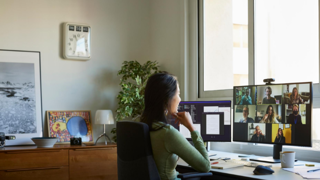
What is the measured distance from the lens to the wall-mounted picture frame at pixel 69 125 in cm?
386

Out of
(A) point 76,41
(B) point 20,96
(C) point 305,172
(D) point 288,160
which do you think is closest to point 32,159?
(B) point 20,96

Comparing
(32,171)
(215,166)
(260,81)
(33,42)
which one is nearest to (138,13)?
(33,42)

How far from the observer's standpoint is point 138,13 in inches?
178

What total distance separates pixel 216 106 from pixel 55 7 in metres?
2.41

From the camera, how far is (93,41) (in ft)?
13.8

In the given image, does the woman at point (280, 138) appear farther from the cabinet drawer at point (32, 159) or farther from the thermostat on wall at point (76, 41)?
the thermostat on wall at point (76, 41)

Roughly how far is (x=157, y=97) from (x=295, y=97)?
1.03 metres

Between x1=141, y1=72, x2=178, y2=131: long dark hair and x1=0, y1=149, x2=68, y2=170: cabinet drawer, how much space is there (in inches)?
74.5

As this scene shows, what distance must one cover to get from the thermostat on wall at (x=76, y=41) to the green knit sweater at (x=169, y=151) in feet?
8.27

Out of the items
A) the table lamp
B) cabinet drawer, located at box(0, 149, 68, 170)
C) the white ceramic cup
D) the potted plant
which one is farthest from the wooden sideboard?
the white ceramic cup

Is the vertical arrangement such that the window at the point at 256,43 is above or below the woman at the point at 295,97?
above

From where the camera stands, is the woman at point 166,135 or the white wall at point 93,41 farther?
the white wall at point 93,41

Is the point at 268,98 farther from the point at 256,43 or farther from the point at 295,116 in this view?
the point at 256,43

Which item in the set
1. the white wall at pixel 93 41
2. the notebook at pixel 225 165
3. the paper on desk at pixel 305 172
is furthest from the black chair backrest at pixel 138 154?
the white wall at pixel 93 41
